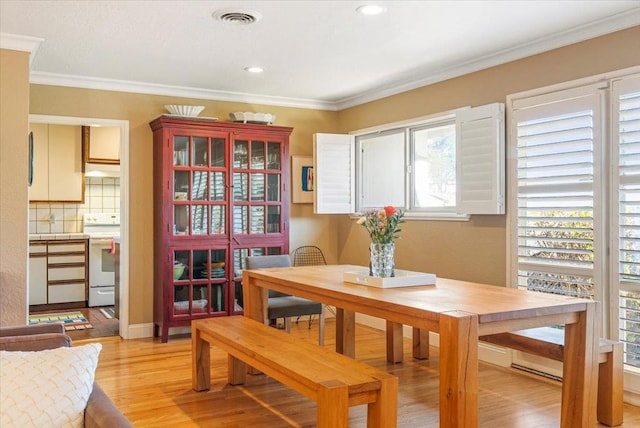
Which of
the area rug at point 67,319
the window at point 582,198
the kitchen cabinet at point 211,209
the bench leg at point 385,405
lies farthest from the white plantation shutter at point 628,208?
the area rug at point 67,319

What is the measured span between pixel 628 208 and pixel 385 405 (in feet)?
6.75

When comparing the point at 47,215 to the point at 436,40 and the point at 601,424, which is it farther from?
the point at 601,424

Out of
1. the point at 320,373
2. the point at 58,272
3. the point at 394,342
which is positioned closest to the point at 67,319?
the point at 58,272

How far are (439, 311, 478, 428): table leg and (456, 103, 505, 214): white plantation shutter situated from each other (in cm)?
211

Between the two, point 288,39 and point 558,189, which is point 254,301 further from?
point 558,189

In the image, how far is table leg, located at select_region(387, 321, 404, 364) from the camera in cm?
446

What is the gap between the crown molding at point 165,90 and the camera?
16.3 feet

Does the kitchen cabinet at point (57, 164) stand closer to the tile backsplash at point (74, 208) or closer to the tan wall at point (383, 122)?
the tile backsplash at point (74, 208)

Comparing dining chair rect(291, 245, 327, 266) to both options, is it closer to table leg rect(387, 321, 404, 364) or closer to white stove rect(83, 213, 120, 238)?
table leg rect(387, 321, 404, 364)

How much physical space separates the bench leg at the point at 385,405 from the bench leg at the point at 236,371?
5.24ft

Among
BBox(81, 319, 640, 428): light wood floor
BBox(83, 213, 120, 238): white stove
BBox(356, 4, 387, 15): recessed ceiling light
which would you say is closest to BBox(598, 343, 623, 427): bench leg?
BBox(81, 319, 640, 428): light wood floor

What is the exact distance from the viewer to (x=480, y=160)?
4359 millimetres

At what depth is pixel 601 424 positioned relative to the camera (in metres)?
3.19

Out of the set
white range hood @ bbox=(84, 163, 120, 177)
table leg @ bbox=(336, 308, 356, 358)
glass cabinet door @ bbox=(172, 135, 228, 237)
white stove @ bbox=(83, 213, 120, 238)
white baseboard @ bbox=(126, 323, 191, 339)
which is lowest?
white baseboard @ bbox=(126, 323, 191, 339)
